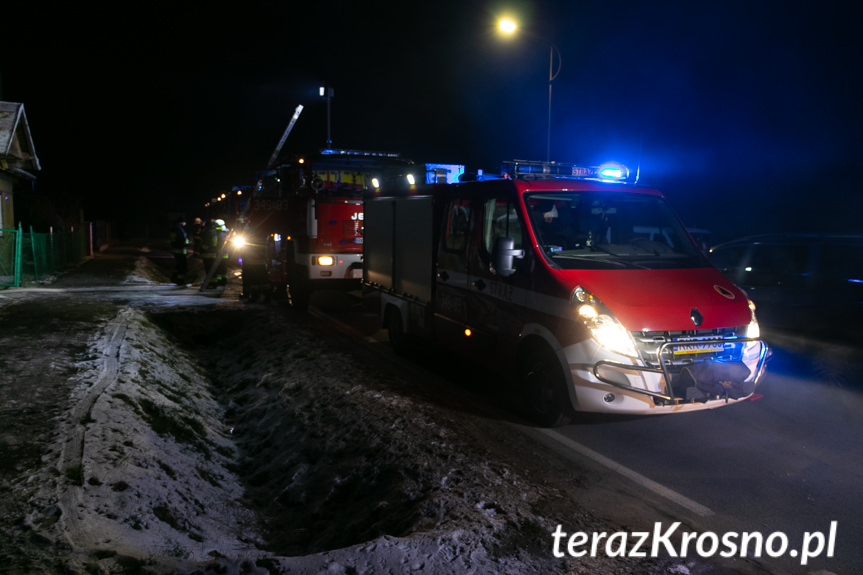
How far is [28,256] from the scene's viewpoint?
1734cm

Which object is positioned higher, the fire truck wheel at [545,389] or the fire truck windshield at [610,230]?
the fire truck windshield at [610,230]

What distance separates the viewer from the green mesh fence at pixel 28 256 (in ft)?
52.4

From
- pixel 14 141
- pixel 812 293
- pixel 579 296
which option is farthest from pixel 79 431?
pixel 14 141

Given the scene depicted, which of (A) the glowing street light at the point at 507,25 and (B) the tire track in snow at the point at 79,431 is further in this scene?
(A) the glowing street light at the point at 507,25

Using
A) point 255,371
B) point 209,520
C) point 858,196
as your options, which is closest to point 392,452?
point 209,520

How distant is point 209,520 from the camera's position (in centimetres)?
442

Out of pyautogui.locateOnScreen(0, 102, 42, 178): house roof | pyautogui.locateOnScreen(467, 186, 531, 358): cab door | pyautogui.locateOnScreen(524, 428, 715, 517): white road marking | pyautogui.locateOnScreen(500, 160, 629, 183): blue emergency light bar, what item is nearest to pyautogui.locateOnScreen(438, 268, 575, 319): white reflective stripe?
pyautogui.locateOnScreen(467, 186, 531, 358): cab door

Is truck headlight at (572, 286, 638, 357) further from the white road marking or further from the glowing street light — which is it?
the glowing street light

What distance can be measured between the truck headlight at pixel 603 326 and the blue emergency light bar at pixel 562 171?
83.3 inches

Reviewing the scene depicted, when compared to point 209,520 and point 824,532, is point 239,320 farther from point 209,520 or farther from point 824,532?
point 824,532

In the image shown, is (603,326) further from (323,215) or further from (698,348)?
(323,215)

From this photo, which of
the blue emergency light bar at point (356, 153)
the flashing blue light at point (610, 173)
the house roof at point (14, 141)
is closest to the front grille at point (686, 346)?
the flashing blue light at point (610, 173)

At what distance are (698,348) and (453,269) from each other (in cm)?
301

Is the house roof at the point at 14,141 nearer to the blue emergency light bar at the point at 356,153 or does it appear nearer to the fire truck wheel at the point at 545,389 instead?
the blue emergency light bar at the point at 356,153
